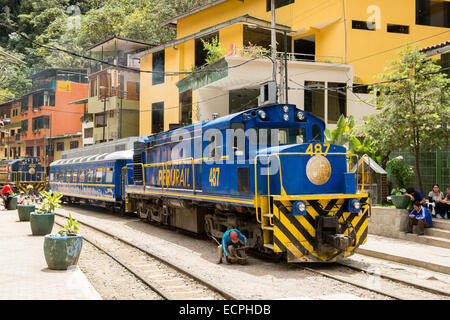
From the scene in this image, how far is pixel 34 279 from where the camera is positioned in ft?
25.0

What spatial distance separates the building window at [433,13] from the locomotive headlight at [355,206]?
20.5 meters

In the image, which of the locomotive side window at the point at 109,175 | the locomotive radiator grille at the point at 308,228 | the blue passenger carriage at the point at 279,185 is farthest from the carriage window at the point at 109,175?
the locomotive radiator grille at the point at 308,228

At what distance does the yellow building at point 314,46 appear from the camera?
22234 millimetres

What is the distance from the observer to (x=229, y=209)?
32.9 feet

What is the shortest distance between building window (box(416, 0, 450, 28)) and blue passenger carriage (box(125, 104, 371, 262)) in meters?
19.4

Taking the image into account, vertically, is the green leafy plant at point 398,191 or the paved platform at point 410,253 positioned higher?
the green leafy plant at point 398,191

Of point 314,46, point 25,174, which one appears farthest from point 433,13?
point 25,174

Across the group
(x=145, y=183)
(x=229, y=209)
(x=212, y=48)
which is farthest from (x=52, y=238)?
(x=212, y=48)

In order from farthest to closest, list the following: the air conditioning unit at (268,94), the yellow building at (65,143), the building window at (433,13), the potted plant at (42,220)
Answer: the yellow building at (65,143), the building window at (433,13), the potted plant at (42,220), the air conditioning unit at (268,94)

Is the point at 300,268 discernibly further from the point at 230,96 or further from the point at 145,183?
the point at 230,96

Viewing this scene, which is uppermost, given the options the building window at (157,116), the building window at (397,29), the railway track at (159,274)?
the building window at (397,29)

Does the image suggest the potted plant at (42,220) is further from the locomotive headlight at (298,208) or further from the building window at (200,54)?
the building window at (200,54)

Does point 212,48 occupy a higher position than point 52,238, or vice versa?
point 212,48
